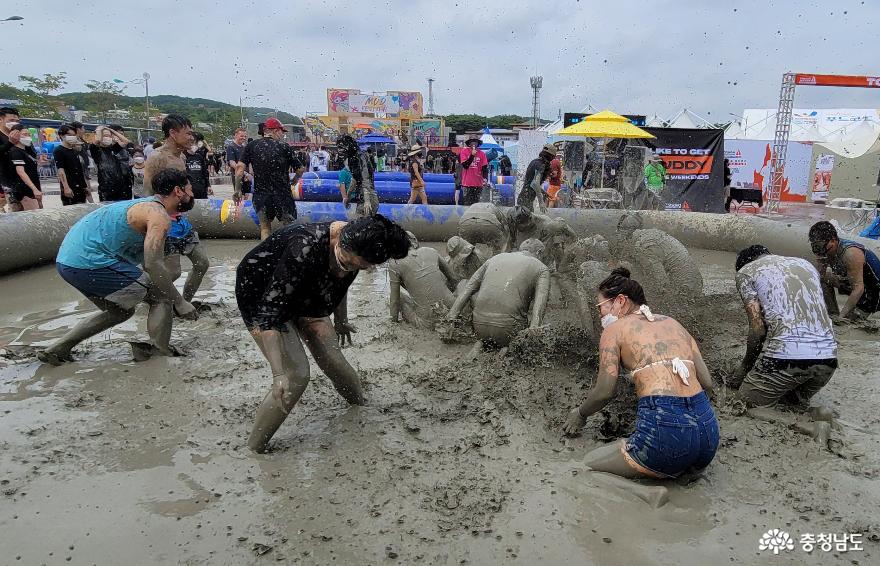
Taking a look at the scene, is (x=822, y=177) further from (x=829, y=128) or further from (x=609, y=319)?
(x=609, y=319)

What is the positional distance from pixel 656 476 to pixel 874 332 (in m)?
4.04

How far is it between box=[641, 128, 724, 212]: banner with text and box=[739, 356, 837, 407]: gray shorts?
11666 mm

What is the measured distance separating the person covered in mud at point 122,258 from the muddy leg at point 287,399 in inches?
60.9

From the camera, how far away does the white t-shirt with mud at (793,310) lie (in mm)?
3604

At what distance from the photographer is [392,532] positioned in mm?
2568

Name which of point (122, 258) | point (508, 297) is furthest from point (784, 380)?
point (122, 258)

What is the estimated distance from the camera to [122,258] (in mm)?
4348

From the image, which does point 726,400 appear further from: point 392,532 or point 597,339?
point 392,532

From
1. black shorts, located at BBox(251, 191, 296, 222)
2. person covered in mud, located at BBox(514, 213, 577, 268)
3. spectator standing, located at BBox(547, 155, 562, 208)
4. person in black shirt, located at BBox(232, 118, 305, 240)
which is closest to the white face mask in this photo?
person covered in mud, located at BBox(514, 213, 577, 268)

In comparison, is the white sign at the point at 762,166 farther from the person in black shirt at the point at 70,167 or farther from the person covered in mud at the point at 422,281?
the person in black shirt at the point at 70,167

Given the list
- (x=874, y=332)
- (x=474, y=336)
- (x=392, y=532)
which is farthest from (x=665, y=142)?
(x=392, y=532)

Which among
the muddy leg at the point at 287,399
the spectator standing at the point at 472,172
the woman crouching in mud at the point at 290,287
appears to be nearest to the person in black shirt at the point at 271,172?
the woman crouching in mud at the point at 290,287

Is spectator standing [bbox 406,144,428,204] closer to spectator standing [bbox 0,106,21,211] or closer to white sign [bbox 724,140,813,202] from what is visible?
spectator standing [bbox 0,106,21,211]

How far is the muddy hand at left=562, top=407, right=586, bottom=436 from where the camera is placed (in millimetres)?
3316
